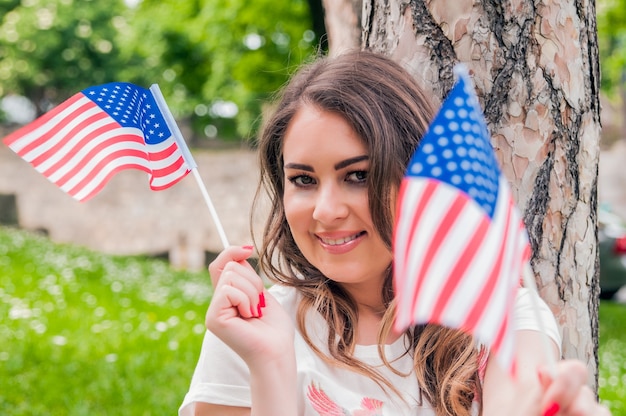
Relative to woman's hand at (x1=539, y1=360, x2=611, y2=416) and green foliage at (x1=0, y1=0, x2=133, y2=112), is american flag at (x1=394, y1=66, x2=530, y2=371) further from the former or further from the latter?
green foliage at (x1=0, y1=0, x2=133, y2=112)

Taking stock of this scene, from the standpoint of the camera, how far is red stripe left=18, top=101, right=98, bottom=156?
80.2 inches

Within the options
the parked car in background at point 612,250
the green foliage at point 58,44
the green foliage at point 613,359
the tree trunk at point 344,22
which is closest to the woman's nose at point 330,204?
the tree trunk at point 344,22

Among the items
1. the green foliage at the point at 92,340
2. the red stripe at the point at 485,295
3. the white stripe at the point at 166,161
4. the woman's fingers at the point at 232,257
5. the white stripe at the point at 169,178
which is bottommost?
the green foliage at the point at 92,340

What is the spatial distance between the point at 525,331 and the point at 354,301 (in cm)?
45

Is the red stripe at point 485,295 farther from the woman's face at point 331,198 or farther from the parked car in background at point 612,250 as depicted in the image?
the parked car in background at point 612,250

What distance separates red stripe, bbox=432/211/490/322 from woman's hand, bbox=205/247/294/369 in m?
0.52

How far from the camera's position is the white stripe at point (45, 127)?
201cm

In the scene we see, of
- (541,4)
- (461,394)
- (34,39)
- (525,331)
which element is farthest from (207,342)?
(34,39)

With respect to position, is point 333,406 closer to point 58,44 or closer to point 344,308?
point 344,308

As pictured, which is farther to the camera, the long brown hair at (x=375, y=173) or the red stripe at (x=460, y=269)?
the long brown hair at (x=375, y=173)

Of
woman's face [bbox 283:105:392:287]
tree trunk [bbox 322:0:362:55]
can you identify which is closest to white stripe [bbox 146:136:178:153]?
woman's face [bbox 283:105:392:287]

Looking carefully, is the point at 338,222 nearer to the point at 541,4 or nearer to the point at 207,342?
the point at 207,342

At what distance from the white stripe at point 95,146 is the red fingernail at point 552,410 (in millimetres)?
1233

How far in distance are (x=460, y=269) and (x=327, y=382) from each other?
0.68 m
